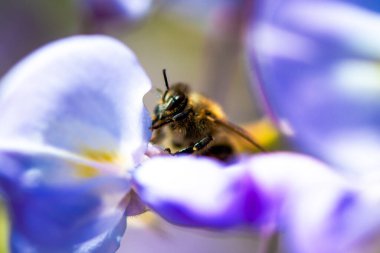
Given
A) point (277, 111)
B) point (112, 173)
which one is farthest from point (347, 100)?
point (112, 173)

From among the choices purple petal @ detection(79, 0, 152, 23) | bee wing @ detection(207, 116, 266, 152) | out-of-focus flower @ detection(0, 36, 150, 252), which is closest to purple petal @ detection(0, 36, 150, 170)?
out-of-focus flower @ detection(0, 36, 150, 252)

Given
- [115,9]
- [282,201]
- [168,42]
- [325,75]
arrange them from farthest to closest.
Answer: [168,42] → [115,9] → [325,75] → [282,201]

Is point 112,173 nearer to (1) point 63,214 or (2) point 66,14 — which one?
(1) point 63,214

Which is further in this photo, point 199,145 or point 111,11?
point 111,11

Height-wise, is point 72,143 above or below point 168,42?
above

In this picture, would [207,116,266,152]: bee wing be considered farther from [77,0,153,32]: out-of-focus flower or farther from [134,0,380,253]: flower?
[77,0,153,32]: out-of-focus flower

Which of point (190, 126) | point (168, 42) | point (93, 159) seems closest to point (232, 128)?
point (190, 126)

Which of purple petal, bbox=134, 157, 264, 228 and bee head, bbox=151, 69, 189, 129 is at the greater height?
purple petal, bbox=134, 157, 264, 228

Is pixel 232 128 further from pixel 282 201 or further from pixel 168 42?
pixel 168 42
